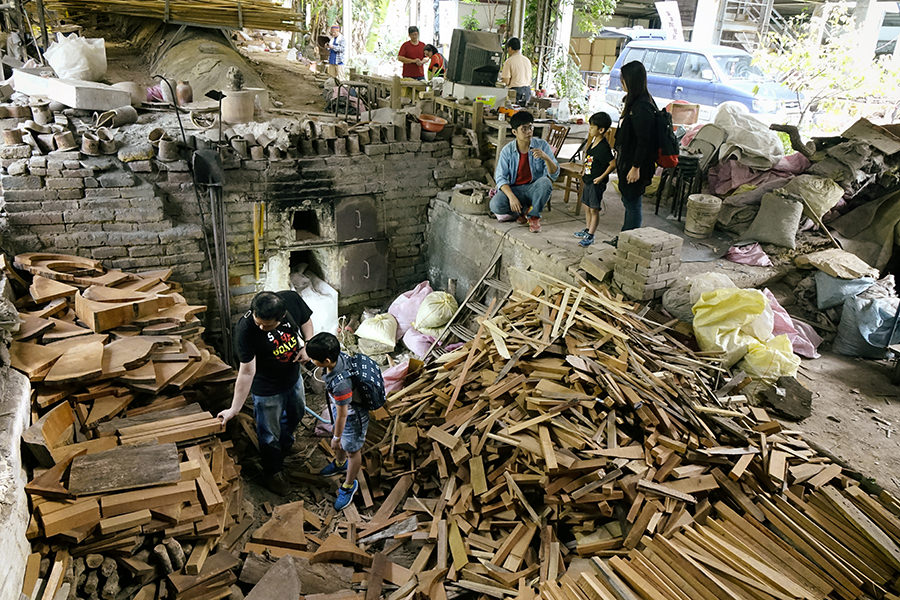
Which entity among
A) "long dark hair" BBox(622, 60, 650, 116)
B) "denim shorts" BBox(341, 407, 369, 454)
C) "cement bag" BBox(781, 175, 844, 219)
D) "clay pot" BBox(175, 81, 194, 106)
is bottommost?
"denim shorts" BBox(341, 407, 369, 454)

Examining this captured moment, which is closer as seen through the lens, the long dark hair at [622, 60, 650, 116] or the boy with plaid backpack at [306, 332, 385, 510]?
the boy with plaid backpack at [306, 332, 385, 510]

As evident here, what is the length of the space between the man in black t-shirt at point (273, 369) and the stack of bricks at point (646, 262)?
110 inches

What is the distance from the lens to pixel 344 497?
179 inches

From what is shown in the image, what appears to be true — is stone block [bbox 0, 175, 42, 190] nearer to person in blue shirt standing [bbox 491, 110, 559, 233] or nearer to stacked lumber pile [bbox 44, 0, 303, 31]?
person in blue shirt standing [bbox 491, 110, 559, 233]

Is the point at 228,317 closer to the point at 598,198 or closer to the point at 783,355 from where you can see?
the point at 598,198

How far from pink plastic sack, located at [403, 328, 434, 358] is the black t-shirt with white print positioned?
7.18 feet

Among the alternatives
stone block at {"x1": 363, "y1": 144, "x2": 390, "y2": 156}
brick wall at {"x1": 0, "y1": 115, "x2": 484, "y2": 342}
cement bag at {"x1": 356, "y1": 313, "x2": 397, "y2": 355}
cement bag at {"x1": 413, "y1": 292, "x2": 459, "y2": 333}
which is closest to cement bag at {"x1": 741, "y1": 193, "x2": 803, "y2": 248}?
cement bag at {"x1": 413, "y1": 292, "x2": 459, "y2": 333}

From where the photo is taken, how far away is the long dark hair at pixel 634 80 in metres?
5.26

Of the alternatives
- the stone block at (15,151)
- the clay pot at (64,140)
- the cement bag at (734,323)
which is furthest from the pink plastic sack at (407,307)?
the stone block at (15,151)

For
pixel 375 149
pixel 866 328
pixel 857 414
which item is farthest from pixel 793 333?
pixel 375 149

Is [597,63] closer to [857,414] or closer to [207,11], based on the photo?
[207,11]

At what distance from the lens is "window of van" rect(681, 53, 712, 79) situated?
12664 millimetres

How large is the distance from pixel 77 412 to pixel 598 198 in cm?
493

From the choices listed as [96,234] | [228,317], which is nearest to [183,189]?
[96,234]
